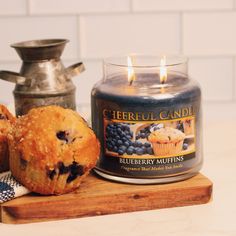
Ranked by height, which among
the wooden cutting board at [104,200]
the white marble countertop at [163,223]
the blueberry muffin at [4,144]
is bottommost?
the white marble countertop at [163,223]

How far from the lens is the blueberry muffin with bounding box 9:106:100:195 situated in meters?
0.63

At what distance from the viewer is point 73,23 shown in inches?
55.2

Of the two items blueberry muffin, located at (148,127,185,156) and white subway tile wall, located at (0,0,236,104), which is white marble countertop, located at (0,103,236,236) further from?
white subway tile wall, located at (0,0,236,104)

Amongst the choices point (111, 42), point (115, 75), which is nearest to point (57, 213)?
point (115, 75)

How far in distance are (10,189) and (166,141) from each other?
17 centimetres

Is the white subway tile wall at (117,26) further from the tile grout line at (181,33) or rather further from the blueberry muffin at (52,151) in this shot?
the blueberry muffin at (52,151)

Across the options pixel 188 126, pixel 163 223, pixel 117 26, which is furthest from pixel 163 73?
pixel 117 26

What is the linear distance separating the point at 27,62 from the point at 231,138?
33 cm

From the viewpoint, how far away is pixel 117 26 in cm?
141

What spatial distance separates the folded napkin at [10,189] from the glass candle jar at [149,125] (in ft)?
0.31

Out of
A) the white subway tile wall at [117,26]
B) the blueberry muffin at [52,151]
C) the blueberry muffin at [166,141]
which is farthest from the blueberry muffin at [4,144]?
the white subway tile wall at [117,26]

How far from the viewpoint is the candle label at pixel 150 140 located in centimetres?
65

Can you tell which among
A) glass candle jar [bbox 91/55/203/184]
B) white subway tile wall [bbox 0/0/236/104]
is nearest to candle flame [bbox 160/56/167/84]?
glass candle jar [bbox 91/55/203/184]

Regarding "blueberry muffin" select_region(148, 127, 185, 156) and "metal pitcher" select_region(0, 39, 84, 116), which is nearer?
"blueberry muffin" select_region(148, 127, 185, 156)
